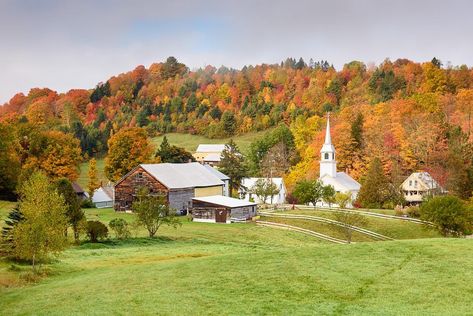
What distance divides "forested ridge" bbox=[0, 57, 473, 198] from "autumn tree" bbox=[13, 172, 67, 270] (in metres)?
37.3

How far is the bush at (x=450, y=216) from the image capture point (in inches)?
2341

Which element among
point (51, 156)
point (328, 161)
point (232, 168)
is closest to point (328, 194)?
point (328, 161)

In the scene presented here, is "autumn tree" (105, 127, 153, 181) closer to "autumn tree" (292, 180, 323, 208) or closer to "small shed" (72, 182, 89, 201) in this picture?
"small shed" (72, 182, 89, 201)

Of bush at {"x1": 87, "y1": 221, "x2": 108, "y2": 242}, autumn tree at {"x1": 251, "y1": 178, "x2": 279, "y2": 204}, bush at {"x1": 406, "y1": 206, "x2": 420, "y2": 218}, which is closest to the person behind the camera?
bush at {"x1": 87, "y1": 221, "x2": 108, "y2": 242}

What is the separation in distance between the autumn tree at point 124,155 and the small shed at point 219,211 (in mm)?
24945

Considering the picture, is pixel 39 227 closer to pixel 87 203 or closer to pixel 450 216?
pixel 450 216

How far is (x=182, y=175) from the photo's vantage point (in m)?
83.6

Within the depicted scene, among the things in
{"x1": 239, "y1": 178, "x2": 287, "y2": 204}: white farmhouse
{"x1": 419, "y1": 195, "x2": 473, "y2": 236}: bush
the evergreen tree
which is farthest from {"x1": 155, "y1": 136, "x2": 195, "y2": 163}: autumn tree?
the evergreen tree

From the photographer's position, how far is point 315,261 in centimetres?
2880

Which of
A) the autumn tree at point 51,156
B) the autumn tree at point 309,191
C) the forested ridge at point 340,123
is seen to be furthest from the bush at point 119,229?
the autumn tree at point 309,191

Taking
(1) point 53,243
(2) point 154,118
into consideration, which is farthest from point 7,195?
(2) point 154,118

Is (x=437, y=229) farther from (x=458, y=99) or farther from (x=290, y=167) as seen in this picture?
(x=458, y=99)

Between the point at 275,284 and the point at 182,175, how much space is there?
195 feet

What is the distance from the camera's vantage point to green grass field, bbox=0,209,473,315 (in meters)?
21.6
